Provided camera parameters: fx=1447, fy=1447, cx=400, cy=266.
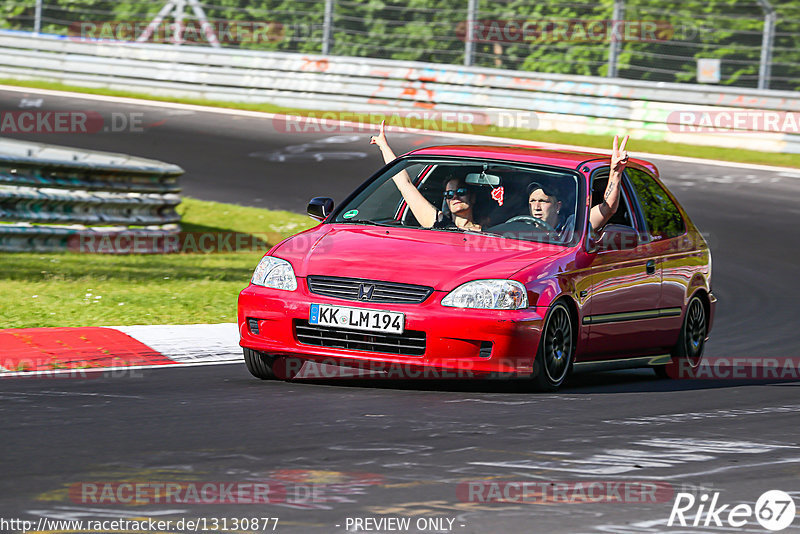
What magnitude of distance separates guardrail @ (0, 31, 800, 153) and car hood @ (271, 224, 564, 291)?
581 inches

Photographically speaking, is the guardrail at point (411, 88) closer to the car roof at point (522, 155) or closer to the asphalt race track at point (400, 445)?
the asphalt race track at point (400, 445)

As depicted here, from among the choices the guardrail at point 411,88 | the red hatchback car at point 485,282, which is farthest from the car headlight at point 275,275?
the guardrail at point 411,88

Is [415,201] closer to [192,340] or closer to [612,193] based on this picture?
[612,193]

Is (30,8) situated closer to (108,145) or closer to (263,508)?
(108,145)

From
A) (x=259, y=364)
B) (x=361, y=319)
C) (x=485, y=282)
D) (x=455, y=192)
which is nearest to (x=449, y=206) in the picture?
(x=455, y=192)

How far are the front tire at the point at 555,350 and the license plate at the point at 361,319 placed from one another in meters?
0.85

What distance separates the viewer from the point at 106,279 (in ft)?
42.9

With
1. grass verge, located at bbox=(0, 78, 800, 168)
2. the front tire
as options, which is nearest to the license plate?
the front tire

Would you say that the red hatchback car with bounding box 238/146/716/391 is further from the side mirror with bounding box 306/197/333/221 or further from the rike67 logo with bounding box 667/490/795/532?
the rike67 logo with bounding box 667/490/795/532

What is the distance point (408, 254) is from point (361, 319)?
52 cm

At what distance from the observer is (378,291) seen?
8.09 m

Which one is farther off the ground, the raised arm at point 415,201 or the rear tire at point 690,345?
the raised arm at point 415,201

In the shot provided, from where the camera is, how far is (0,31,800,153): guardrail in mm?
23094

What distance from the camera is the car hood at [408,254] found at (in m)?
8.13
